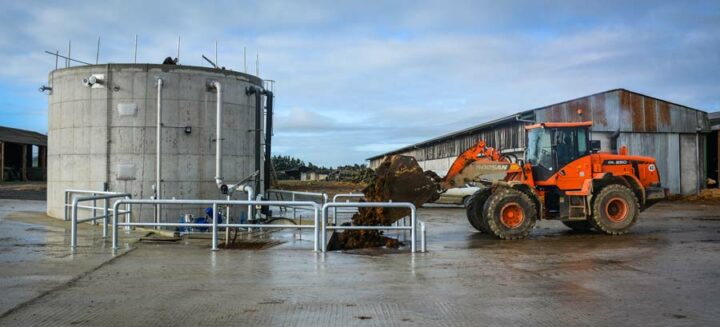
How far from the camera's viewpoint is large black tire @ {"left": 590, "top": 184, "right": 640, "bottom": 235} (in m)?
15.0

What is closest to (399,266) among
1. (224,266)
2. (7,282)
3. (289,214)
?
(224,266)

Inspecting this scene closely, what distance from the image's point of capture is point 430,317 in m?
6.41

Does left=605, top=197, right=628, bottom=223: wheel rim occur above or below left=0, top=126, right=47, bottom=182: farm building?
below

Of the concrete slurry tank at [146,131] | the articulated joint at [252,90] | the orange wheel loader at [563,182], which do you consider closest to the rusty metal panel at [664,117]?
the orange wheel loader at [563,182]

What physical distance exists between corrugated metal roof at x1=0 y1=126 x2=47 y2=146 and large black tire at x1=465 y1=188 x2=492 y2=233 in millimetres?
42776

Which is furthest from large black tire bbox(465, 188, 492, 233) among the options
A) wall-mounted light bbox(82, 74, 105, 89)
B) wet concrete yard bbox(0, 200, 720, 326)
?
wall-mounted light bbox(82, 74, 105, 89)

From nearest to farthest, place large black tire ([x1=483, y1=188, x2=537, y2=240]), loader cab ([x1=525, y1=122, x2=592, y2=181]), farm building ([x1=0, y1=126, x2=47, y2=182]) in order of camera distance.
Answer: large black tire ([x1=483, y1=188, x2=537, y2=240])
loader cab ([x1=525, y1=122, x2=592, y2=181])
farm building ([x1=0, y1=126, x2=47, y2=182])

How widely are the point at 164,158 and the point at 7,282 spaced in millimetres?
8708

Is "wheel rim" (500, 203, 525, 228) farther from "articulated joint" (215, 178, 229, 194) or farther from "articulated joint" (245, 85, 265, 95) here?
"articulated joint" (245, 85, 265, 95)

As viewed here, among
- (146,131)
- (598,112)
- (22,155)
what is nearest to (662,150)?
(598,112)

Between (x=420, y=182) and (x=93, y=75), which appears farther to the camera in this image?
(x=93, y=75)

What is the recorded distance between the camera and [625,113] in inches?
1272

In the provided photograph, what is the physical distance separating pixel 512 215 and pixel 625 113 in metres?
21.1

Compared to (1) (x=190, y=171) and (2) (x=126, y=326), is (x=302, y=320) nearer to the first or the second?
(2) (x=126, y=326)
